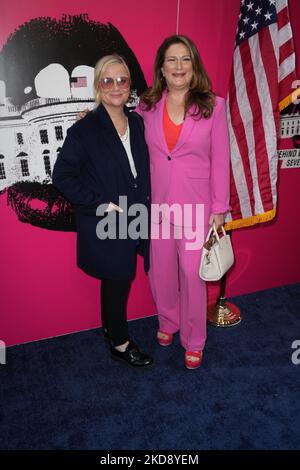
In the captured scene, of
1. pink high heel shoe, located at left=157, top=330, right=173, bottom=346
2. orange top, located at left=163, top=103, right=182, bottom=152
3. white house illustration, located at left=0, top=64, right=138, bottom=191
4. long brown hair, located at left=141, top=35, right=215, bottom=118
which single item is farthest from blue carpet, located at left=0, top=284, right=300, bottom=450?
long brown hair, located at left=141, top=35, right=215, bottom=118

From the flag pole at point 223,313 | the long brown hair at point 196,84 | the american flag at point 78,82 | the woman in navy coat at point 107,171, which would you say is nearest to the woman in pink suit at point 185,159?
the long brown hair at point 196,84

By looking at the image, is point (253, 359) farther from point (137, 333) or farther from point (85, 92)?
point (85, 92)

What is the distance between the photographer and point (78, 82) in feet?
8.27

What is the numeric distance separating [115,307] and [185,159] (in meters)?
1.09

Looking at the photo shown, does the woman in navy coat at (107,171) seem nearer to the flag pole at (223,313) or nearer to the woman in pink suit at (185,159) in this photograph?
the woman in pink suit at (185,159)

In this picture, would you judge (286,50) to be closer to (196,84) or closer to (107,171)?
(196,84)

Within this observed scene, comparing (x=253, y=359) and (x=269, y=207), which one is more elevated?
(x=269, y=207)

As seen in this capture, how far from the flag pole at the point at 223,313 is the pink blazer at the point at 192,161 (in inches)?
41.8

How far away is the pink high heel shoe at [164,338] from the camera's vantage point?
3031 millimetres

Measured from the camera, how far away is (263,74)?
256 centimetres

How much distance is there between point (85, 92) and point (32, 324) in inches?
68.4

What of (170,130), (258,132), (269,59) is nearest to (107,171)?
(170,130)

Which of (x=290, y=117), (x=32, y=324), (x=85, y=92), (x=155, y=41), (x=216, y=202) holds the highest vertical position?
(x=155, y=41)
